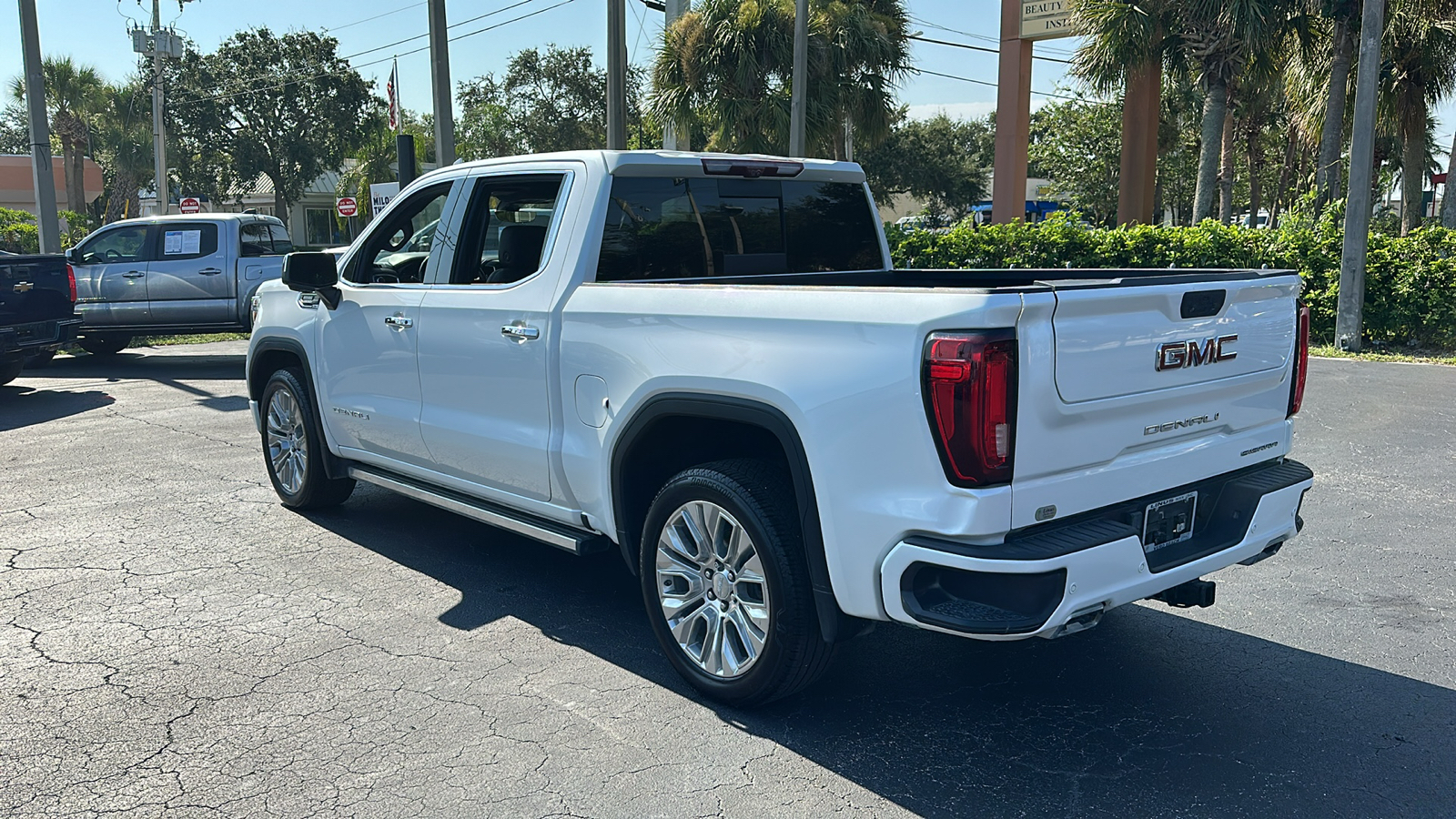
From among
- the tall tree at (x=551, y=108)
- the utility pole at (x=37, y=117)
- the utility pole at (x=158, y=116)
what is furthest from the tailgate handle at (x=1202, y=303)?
the tall tree at (x=551, y=108)

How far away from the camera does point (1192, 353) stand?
11.7 ft

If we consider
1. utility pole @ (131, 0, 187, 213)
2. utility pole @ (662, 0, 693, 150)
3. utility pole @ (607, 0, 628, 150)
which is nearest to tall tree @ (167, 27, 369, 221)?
utility pole @ (131, 0, 187, 213)

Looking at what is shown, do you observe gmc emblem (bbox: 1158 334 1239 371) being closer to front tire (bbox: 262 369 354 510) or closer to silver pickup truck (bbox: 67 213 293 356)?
front tire (bbox: 262 369 354 510)

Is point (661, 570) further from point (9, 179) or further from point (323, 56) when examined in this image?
point (9, 179)

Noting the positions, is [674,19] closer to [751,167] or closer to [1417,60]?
[1417,60]

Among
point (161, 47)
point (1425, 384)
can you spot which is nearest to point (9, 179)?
point (161, 47)

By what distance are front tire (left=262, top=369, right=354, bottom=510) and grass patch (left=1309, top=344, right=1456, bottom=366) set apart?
38.8 ft

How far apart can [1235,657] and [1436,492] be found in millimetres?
3402

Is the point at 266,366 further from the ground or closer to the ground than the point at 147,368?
further from the ground

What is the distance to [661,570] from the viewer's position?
4.11 metres

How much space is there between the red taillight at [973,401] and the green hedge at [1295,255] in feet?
40.5

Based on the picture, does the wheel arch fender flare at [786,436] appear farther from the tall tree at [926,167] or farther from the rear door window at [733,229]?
the tall tree at [926,167]

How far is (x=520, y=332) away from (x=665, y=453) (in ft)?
2.70

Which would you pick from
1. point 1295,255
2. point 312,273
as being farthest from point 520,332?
point 1295,255
